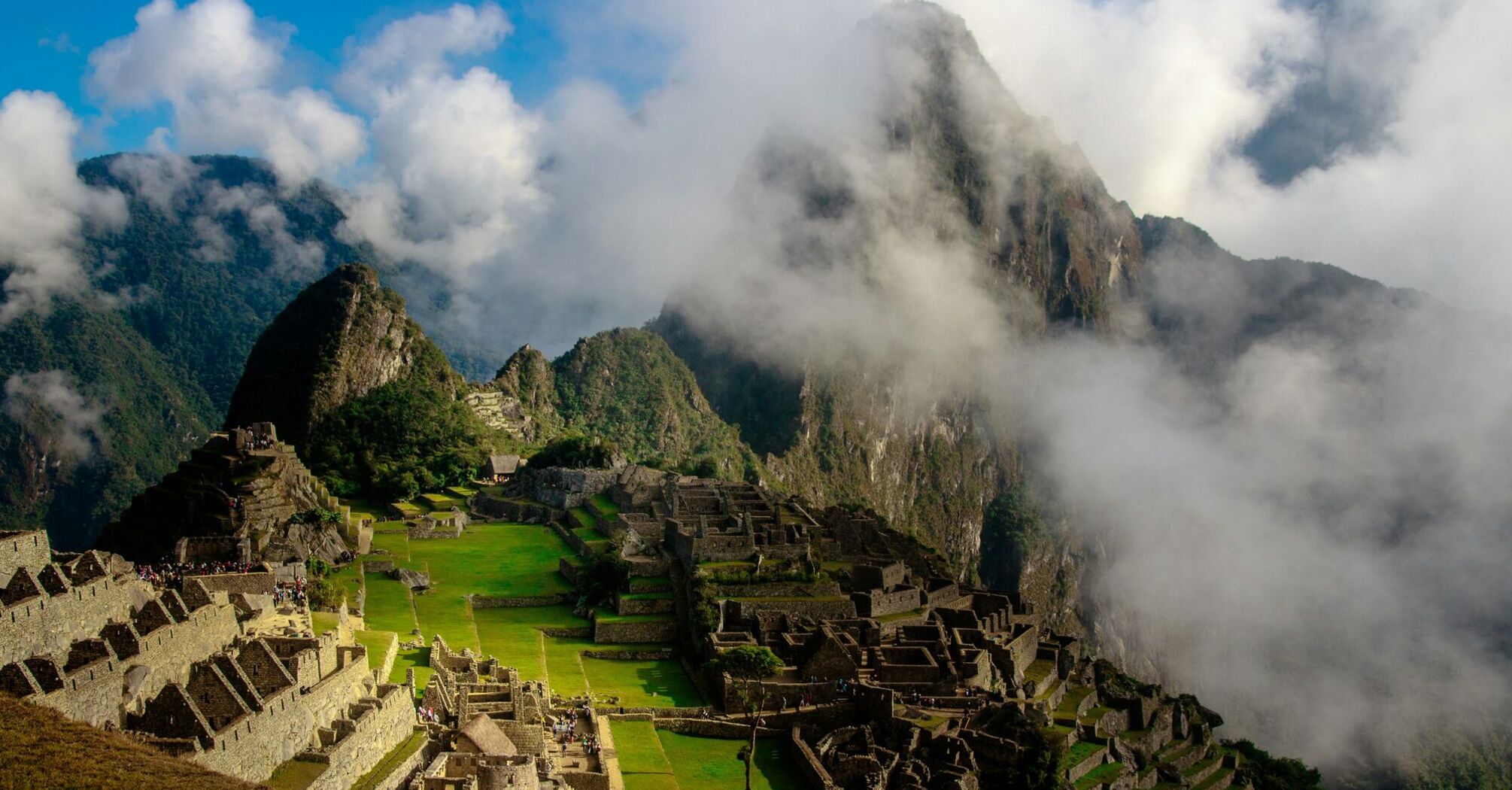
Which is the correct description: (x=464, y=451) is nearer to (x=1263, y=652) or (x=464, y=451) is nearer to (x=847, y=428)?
(x=847, y=428)

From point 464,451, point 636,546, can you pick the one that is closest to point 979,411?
point 464,451

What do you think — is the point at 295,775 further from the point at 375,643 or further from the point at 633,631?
the point at 633,631

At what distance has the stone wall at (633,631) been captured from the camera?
3928cm

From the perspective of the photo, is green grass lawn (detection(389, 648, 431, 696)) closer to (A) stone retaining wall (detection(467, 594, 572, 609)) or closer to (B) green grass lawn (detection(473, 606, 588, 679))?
(B) green grass lawn (detection(473, 606, 588, 679))

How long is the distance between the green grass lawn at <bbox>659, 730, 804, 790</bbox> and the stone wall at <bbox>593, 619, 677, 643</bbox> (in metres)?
7.66

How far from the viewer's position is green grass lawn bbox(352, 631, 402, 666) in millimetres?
25444

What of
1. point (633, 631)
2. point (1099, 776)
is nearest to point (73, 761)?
point (633, 631)

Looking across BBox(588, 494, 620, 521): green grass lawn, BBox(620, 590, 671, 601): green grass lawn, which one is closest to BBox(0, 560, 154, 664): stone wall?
BBox(620, 590, 671, 601): green grass lawn

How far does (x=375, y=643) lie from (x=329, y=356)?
159ft

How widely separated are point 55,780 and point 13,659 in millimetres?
4195

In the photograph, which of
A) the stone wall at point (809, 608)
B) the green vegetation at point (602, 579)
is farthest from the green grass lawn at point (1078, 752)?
the green vegetation at point (602, 579)

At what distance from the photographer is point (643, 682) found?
1407 inches

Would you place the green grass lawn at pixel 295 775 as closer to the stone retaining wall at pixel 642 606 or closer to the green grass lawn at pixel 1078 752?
the green grass lawn at pixel 1078 752

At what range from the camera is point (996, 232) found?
178125 millimetres
